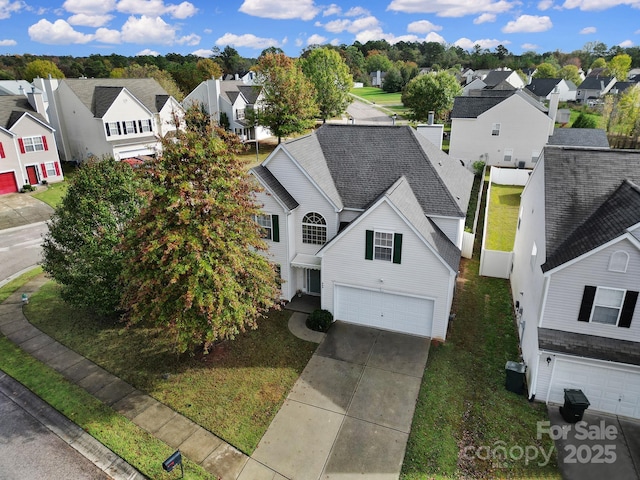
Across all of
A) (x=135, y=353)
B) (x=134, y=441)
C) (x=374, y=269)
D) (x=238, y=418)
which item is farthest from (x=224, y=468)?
(x=374, y=269)

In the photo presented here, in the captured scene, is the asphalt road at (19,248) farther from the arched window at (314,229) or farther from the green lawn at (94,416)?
the arched window at (314,229)

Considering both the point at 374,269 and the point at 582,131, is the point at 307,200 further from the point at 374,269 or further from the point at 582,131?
the point at 582,131

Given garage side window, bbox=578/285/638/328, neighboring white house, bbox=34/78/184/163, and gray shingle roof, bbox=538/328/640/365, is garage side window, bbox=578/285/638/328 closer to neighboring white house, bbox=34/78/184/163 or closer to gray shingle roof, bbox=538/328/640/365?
gray shingle roof, bbox=538/328/640/365

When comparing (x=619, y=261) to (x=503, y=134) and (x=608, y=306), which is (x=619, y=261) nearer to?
(x=608, y=306)

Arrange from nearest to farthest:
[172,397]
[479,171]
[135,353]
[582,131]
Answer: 1. [172,397]
2. [135,353]
3. [582,131]
4. [479,171]

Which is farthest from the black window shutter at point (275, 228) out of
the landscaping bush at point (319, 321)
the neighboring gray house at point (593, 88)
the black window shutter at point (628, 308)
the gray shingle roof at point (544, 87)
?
the neighboring gray house at point (593, 88)

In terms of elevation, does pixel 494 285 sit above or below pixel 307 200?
below
